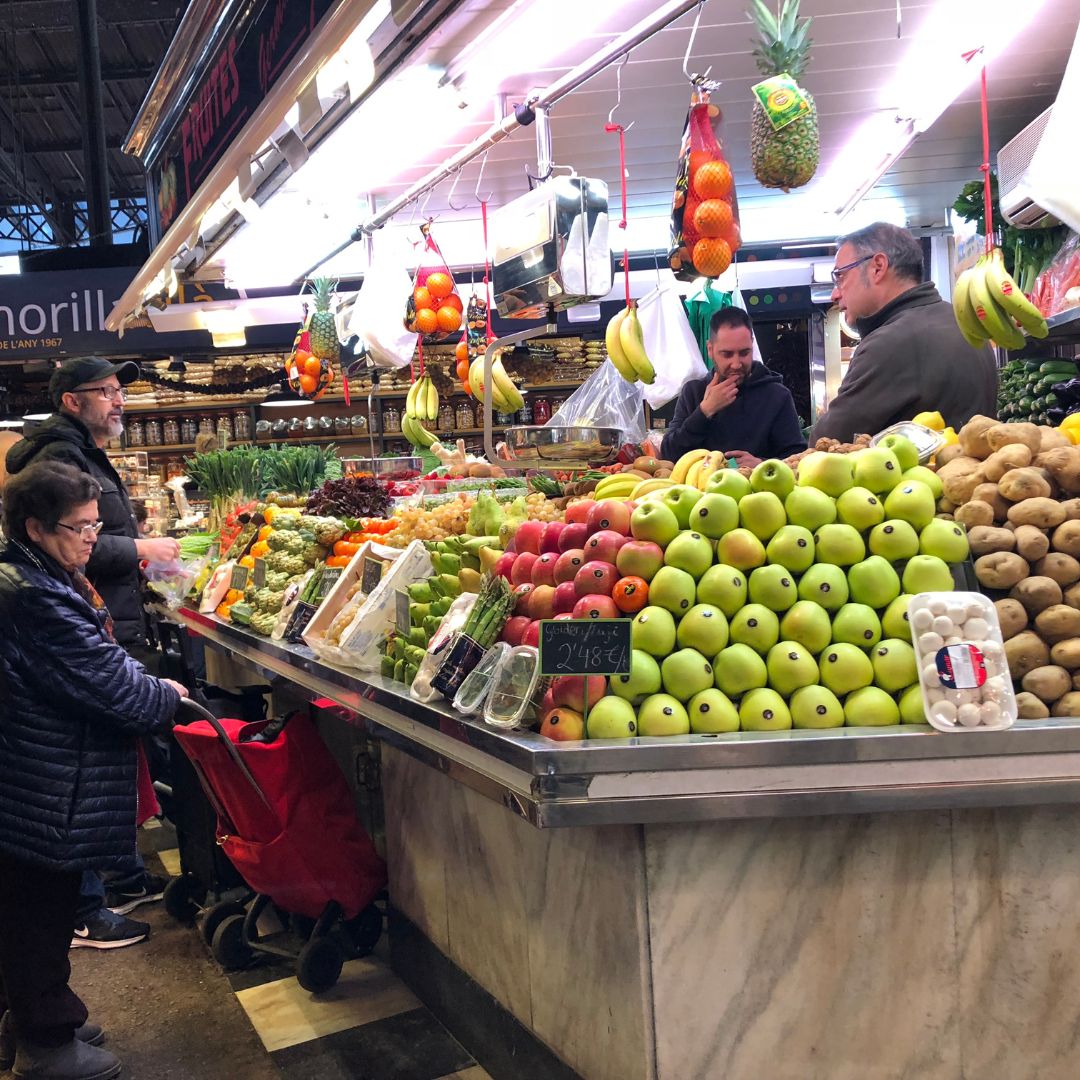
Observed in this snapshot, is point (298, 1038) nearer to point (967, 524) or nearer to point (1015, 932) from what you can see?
point (1015, 932)

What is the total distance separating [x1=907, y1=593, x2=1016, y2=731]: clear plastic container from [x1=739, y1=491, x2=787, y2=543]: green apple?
0.30 m

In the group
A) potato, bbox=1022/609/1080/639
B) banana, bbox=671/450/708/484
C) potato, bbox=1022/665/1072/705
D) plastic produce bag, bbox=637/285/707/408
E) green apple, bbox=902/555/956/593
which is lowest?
potato, bbox=1022/665/1072/705

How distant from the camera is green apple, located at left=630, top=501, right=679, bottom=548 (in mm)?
2303

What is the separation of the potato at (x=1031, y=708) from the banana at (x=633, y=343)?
2.56 metres

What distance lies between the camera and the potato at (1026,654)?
7.04 ft

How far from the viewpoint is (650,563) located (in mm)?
2277

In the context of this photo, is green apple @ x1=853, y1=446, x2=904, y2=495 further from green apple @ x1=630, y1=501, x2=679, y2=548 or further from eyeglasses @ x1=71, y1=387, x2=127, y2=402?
eyeglasses @ x1=71, y1=387, x2=127, y2=402

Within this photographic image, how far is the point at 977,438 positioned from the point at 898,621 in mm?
556

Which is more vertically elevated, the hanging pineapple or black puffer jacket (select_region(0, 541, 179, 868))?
the hanging pineapple

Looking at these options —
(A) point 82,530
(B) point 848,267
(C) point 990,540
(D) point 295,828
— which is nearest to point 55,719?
(A) point 82,530

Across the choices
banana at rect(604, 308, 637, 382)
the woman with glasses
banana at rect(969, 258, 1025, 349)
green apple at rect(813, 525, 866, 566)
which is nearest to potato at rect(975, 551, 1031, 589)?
green apple at rect(813, 525, 866, 566)

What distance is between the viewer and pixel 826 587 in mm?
2191

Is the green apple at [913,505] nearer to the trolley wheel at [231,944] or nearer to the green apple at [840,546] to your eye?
the green apple at [840,546]

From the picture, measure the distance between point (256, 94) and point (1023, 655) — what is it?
10.4 ft
